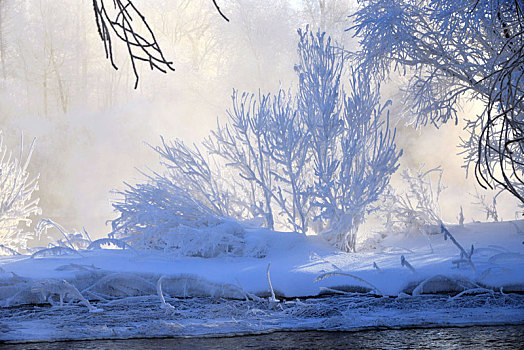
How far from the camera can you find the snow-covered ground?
9.74 ft

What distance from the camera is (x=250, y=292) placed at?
4.05 meters

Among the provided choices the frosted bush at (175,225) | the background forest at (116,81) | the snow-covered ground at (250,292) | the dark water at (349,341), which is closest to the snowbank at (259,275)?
the snow-covered ground at (250,292)

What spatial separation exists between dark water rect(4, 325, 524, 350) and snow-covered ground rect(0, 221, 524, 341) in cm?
13

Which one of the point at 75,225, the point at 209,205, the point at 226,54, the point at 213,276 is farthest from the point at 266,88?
the point at 213,276

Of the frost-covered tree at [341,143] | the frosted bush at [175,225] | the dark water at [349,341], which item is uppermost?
the frost-covered tree at [341,143]

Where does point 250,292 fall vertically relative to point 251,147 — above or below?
below

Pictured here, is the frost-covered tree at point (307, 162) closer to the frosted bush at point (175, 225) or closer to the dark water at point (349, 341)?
the frosted bush at point (175, 225)

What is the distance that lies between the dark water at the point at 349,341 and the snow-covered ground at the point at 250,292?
129 millimetres

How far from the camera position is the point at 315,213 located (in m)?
6.61

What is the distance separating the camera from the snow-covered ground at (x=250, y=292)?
2.97 meters

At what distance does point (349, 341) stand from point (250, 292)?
156cm

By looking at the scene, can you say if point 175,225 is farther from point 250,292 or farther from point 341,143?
point 250,292

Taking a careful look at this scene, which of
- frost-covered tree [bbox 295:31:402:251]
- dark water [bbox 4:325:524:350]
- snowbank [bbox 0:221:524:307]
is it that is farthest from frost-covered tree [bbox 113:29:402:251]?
dark water [bbox 4:325:524:350]

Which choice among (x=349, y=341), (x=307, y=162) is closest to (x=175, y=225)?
(x=307, y=162)
